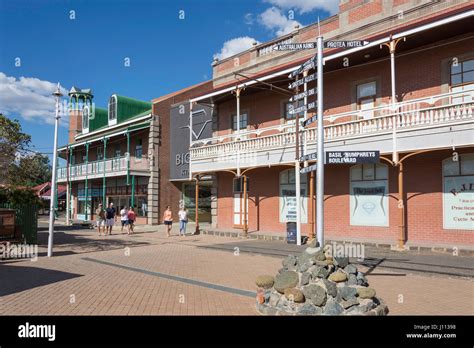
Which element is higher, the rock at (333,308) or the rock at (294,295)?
the rock at (294,295)

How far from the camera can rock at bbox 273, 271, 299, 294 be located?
6.63 metres

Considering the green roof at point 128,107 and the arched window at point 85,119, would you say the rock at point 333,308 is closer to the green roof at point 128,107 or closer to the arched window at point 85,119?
the green roof at point 128,107

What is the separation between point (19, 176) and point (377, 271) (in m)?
15.0

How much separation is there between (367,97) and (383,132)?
316 centimetres

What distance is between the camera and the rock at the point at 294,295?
630 cm

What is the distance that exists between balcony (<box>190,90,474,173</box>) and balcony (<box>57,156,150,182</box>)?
34.2ft

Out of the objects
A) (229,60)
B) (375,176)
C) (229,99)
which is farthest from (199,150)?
(375,176)

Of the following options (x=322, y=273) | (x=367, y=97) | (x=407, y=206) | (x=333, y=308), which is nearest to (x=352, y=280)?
(x=322, y=273)

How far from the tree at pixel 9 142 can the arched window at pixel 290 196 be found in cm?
1159

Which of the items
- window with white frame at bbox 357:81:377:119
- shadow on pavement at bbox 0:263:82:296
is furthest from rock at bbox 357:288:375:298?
window with white frame at bbox 357:81:377:119

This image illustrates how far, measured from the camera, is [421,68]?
1544 cm

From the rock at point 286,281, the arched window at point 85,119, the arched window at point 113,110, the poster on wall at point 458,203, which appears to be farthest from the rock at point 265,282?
the arched window at point 85,119
